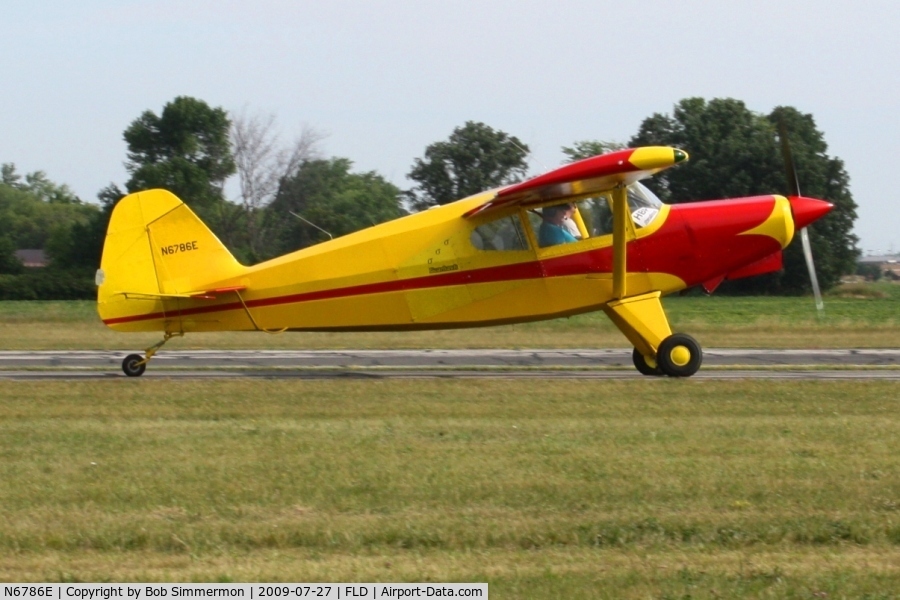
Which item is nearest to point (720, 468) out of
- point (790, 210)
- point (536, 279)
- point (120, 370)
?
point (536, 279)

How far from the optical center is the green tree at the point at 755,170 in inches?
1852

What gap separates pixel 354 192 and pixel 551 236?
45.2 m

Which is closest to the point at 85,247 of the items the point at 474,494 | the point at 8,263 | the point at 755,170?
the point at 8,263

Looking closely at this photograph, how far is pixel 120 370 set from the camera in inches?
663

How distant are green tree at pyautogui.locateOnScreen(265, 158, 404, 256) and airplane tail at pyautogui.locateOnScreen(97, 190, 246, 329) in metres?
30.6

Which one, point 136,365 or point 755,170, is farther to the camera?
point 755,170

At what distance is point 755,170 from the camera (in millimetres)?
47375

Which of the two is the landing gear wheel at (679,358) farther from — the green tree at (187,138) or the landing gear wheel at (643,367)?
Result: the green tree at (187,138)

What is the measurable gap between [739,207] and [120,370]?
9.28 meters

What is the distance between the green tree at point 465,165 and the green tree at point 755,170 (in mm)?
6585

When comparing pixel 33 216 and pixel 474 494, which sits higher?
pixel 33 216

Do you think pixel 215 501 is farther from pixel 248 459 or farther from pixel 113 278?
pixel 113 278

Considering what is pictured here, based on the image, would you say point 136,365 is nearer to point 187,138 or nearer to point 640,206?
point 640,206
